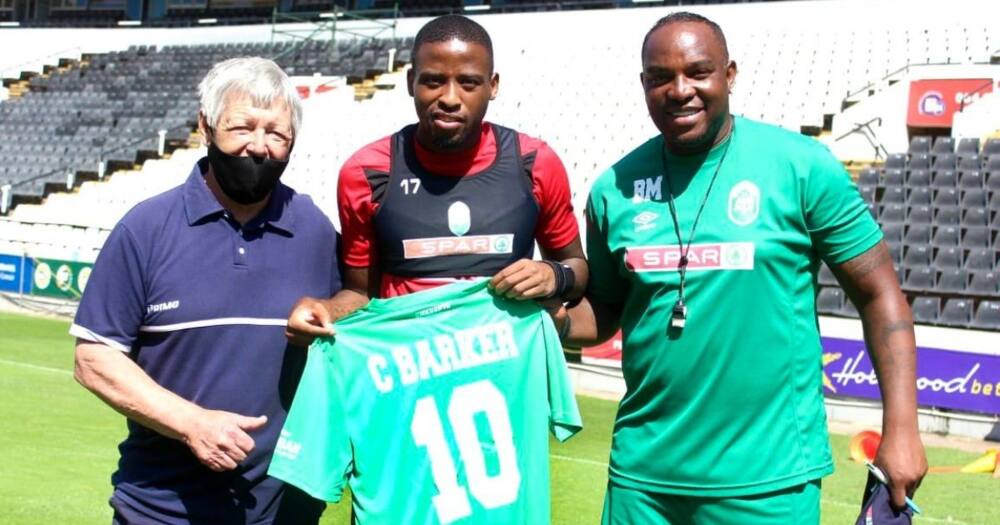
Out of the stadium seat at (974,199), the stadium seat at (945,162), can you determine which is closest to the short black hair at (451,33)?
the stadium seat at (974,199)

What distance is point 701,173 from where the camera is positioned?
3.35m

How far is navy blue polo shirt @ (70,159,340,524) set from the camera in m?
3.11

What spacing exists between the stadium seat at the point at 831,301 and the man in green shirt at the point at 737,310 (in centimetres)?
1262

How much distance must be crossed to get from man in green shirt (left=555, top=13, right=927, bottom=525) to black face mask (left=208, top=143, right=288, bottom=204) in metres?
0.96

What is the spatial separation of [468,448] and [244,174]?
3.28ft

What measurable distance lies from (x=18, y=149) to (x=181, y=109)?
4.20m

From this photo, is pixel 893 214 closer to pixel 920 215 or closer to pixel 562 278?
pixel 920 215

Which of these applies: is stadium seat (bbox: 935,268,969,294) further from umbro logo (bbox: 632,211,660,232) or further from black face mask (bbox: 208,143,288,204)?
black face mask (bbox: 208,143,288,204)

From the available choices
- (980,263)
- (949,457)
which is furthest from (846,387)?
(980,263)

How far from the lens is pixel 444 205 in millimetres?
3543

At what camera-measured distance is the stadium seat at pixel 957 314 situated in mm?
14836

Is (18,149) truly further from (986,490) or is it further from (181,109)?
(986,490)

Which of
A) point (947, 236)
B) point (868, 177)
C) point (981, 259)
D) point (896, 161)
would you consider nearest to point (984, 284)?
point (981, 259)

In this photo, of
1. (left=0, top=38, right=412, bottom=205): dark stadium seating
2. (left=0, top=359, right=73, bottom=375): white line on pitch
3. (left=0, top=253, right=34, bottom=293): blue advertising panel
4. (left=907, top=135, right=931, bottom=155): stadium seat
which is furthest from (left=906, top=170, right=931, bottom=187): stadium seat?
(left=0, top=38, right=412, bottom=205): dark stadium seating
